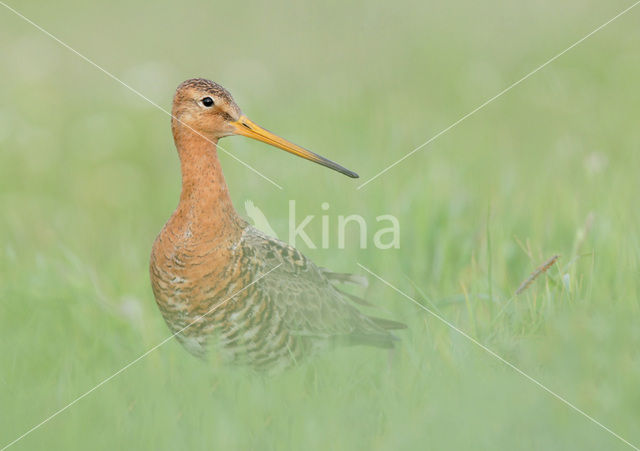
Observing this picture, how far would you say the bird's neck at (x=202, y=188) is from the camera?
5.04 metres

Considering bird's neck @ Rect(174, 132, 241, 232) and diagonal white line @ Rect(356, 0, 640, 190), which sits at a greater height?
diagonal white line @ Rect(356, 0, 640, 190)

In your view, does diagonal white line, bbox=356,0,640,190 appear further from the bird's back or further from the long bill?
the bird's back

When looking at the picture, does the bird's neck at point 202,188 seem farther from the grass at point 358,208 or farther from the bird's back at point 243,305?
the grass at point 358,208

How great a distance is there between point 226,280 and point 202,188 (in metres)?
0.56

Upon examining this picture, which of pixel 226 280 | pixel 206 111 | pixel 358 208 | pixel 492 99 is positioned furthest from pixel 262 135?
pixel 492 99

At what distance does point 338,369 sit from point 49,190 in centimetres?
591

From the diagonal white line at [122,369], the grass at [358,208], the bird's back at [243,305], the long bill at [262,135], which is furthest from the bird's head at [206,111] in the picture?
the grass at [358,208]

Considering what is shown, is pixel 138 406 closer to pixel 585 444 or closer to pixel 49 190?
pixel 585 444

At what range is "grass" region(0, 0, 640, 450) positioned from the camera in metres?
3.86

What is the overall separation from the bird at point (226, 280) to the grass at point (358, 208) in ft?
0.63

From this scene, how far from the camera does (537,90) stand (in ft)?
31.2

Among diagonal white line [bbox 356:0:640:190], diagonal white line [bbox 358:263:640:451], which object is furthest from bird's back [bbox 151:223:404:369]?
diagonal white line [bbox 356:0:640:190]

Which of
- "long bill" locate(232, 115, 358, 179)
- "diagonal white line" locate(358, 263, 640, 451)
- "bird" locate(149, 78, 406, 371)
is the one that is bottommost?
"diagonal white line" locate(358, 263, 640, 451)

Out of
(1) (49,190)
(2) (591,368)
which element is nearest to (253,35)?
(1) (49,190)
